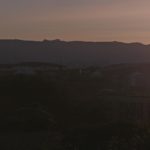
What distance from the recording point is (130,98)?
143ft

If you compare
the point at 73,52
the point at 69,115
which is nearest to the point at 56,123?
the point at 69,115

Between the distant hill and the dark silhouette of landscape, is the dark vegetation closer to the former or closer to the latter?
the dark silhouette of landscape

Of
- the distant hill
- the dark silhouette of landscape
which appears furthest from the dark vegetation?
the distant hill

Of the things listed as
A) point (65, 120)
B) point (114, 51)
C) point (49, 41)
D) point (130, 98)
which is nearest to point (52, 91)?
point (130, 98)

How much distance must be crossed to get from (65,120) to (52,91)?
10924 millimetres

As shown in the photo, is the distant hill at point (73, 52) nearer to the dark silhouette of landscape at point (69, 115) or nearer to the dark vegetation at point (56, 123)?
the dark silhouette of landscape at point (69, 115)

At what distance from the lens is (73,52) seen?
579 ft

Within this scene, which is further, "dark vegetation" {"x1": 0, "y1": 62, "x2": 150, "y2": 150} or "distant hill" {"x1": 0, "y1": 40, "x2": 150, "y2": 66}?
"distant hill" {"x1": 0, "y1": 40, "x2": 150, "y2": 66}

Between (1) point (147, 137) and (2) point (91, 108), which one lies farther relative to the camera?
(2) point (91, 108)

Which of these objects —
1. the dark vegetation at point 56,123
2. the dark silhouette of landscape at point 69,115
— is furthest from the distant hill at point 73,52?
the dark vegetation at point 56,123

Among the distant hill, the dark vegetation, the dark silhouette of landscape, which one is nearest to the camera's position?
the dark vegetation

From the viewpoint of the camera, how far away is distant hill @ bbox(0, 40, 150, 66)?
166750 millimetres

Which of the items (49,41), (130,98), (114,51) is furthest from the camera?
(49,41)

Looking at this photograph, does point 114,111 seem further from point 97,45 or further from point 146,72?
point 97,45
